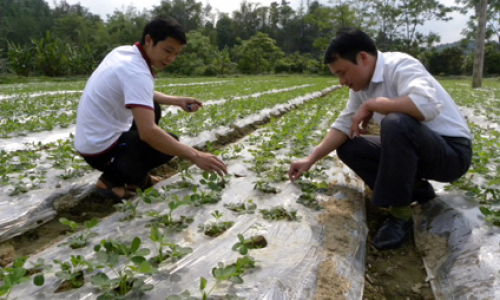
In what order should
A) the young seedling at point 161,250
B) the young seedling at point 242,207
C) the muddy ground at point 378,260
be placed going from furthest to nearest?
the young seedling at point 242,207, the muddy ground at point 378,260, the young seedling at point 161,250

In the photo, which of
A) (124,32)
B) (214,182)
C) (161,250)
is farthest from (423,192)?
(124,32)

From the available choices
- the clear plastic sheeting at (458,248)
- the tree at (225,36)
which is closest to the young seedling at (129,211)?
the clear plastic sheeting at (458,248)

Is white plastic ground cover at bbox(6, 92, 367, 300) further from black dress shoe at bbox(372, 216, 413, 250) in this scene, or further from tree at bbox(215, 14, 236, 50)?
tree at bbox(215, 14, 236, 50)

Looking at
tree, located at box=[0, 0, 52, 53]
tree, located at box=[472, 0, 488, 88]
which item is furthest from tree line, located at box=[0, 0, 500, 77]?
tree, located at box=[472, 0, 488, 88]

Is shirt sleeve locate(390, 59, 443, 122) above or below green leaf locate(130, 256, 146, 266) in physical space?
above

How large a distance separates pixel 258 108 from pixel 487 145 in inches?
156

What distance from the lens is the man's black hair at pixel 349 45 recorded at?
219 centimetres

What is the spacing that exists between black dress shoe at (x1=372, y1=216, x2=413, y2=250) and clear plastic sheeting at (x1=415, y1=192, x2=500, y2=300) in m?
0.11

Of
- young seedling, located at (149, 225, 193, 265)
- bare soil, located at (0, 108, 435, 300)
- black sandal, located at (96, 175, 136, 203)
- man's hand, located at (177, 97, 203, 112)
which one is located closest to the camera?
young seedling, located at (149, 225, 193, 265)

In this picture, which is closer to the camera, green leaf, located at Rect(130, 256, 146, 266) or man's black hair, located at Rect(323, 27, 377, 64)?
green leaf, located at Rect(130, 256, 146, 266)

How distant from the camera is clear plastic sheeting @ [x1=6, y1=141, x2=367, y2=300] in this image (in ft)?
4.77

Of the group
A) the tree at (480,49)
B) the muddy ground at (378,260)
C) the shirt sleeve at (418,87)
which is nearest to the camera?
the muddy ground at (378,260)

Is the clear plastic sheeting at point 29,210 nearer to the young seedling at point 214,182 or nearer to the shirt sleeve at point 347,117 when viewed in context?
the young seedling at point 214,182

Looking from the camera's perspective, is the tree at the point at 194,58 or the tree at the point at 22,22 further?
the tree at the point at 22,22
